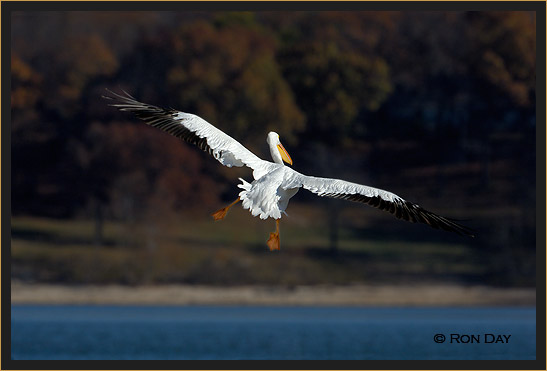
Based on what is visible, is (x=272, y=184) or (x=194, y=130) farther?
(x=194, y=130)

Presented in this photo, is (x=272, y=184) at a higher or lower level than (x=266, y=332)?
higher

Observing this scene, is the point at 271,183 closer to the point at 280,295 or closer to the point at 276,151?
the point at 276,151

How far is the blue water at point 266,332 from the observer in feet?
79.5

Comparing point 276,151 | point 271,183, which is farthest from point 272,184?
point 276,151

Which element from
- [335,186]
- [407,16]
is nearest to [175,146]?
[407,16]

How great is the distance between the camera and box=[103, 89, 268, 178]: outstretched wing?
1309cm

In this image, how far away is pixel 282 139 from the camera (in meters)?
47.2

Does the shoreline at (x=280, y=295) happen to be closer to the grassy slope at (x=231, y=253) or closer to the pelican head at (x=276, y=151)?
the grassy slope at (x=231, y=253)

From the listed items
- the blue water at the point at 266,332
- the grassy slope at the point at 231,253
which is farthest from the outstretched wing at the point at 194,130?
the grassy slope at the point at 231,253

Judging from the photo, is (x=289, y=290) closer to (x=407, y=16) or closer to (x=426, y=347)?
(x=426, y=347)

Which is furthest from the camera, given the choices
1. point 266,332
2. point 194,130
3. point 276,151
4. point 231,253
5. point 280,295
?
point 231,253

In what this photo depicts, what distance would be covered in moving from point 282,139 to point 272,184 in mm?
35223

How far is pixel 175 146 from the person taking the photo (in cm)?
4522

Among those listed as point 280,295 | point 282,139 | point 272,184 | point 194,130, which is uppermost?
point 282,139
